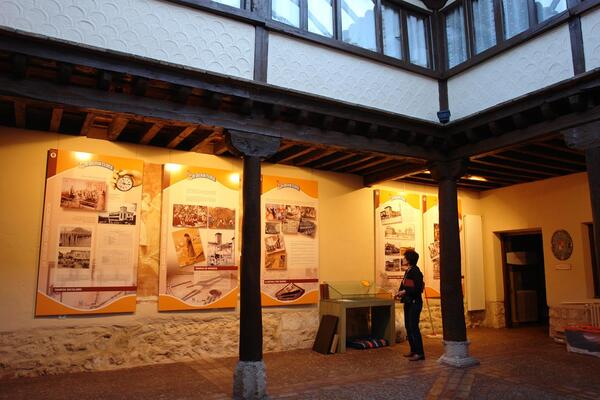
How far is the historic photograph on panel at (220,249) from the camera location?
711 cm

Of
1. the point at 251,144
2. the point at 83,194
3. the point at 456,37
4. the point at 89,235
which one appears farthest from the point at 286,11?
the point at 89,235

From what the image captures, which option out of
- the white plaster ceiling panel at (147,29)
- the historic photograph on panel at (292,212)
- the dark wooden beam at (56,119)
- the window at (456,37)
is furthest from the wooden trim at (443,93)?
the dark wooden beam at (56,119)

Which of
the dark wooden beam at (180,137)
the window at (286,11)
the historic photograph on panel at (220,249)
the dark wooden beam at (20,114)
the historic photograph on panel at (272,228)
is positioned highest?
the window at (286,11)

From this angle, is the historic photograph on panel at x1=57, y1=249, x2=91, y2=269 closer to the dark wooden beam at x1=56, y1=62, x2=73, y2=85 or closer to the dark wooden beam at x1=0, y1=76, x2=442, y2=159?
the dark wooden beam at x1=0, y1=76, x2=442, y2=159

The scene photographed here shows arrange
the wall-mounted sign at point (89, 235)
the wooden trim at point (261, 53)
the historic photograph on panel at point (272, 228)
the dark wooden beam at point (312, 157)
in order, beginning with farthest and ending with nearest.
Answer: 1. the historic photograph on panel at point (272, 228)
2. the dark wooden beam at point (312, 157)
3. the wall-mounted sign at point (89, 235)
4. the wooden trim at point (261, 53)

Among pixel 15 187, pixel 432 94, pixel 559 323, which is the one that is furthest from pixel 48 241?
pixel 559 323

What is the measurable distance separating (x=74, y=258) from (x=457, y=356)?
5.39m

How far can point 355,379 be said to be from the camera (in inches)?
228

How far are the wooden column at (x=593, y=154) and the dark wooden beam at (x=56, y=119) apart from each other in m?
5.87

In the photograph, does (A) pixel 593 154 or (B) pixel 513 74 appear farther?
(B) pixel 513 74

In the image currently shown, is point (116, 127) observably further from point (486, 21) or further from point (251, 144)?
point (486, 21)

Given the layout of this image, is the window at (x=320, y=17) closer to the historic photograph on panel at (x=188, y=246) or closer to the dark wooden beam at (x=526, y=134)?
the dark wooden beam at (x=526, y=134)

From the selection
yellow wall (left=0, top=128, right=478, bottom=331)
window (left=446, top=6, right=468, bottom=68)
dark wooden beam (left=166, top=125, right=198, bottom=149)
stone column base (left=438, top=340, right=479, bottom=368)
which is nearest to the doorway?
stone column base (left=438, top=340, right=479, bottom=368)

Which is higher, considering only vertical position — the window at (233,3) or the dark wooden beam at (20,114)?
the window at (233,3)
